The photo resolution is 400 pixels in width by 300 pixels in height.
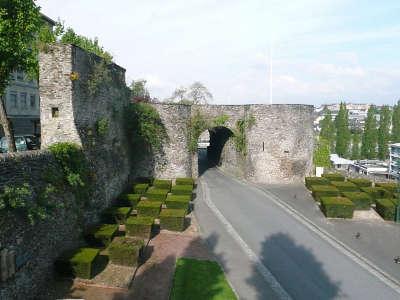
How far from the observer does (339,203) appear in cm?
2219

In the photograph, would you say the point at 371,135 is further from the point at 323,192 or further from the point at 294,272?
the point at 294,272

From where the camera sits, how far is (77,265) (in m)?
13.4

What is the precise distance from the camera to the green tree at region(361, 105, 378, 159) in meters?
72.1

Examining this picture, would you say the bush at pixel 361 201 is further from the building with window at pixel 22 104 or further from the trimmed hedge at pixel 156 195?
the building with window at pixel 22 104

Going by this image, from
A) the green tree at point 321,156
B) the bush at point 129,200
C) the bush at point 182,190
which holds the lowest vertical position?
the bush at point 129,200

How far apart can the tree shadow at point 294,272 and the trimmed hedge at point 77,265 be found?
6.13 metres

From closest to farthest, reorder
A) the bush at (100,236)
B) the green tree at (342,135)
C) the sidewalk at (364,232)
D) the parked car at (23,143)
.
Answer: the bush at (100,236) < the sidewalk at (364,232) < the parked car at (23,143) < the green tree at (342,135)

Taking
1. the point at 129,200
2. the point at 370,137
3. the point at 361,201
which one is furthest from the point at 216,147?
the point at 370,137

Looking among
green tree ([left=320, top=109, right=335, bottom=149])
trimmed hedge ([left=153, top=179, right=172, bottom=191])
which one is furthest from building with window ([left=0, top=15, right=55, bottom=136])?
green tree ([left=320, top=109, right=335, bottom=149])

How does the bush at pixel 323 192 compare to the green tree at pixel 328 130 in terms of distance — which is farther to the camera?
the green tree at pixel 328 130

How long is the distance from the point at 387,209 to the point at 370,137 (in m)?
56.4

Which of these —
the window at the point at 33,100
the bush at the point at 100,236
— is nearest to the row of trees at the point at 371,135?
the window at the point at 33,100

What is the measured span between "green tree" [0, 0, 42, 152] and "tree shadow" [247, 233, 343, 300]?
42.5 ft

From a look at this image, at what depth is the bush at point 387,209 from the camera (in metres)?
22.1
